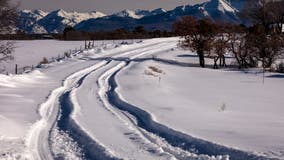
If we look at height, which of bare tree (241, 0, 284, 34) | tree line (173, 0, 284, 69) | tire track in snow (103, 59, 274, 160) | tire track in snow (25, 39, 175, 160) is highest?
bare tree (241, 0, 284, 34)

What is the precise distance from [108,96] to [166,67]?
16044 millimetres

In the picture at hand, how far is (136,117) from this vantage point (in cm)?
1329

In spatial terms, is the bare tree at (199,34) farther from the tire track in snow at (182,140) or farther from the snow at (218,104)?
the tire track in snow at (182,140)

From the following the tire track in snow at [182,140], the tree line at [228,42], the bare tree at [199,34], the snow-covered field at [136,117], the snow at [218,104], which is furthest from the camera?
the bare tree at [199,34]

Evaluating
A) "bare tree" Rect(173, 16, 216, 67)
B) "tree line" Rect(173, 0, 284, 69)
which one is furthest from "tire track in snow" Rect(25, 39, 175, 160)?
"tree line" Rect(173, 0, 284, 69)

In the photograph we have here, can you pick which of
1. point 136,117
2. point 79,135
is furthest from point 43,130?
point 136,117

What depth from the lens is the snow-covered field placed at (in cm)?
938

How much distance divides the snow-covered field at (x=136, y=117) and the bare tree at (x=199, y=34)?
10061mm

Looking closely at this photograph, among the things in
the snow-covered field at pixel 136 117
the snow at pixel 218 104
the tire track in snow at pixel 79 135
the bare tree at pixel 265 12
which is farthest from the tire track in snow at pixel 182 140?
the bare tree at pixel 265 12

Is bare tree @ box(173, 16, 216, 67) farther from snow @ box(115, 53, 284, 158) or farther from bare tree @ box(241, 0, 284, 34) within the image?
bare tree @ box(241, 0, 284, 34)

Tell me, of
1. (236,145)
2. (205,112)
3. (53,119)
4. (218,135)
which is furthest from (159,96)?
(236,145)

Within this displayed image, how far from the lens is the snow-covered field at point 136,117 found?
9.38m

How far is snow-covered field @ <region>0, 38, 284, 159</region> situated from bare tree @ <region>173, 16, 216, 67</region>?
33.0ft

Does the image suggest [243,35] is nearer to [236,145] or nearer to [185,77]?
[185,77]
